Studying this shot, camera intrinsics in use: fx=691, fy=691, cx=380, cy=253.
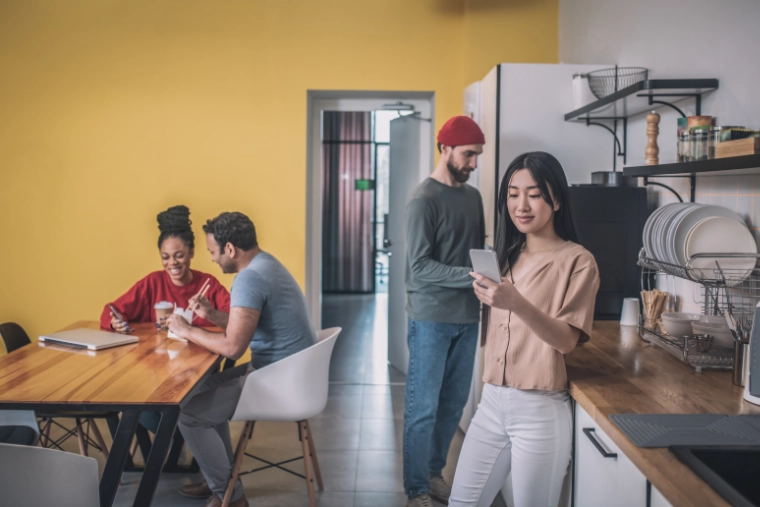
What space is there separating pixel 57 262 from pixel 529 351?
149 inches

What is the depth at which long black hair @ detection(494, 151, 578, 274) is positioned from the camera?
1779 mm

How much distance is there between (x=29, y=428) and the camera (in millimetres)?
2654

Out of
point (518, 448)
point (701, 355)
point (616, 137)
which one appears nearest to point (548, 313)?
point (518, 448)

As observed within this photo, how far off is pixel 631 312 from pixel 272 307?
4.87 feet

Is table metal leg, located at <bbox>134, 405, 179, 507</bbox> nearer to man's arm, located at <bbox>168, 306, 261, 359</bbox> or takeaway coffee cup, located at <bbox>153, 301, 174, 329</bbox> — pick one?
man's arm, located at <bbox>168, 306, 261, 359</bbox>

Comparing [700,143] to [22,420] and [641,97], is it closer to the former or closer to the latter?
[641,97]

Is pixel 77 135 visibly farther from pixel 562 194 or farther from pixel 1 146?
pixel 562 194

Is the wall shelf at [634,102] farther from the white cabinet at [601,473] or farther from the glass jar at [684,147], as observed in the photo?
the white cabinet at [601,473]

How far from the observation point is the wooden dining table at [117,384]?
7.10 feet

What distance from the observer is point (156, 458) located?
2.24m

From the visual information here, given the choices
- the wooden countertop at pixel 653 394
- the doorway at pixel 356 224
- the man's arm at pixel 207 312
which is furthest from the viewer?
the doorway at pixel 356 224

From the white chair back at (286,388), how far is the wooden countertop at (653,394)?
1057mm

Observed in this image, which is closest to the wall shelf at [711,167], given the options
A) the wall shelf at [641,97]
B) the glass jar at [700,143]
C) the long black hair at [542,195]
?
the glass jar at [700,143]

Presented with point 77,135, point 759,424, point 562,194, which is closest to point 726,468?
point 759,424
